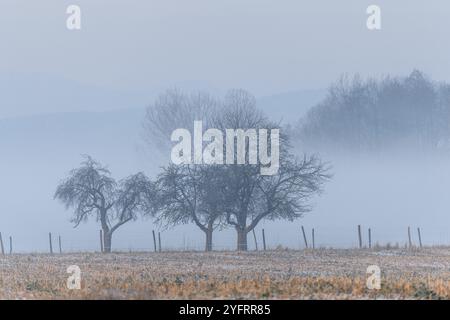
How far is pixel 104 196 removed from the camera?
5897cm

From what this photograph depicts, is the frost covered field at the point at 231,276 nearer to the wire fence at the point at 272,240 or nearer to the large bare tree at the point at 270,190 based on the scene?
Result: the large bare tree at the point at 270,190

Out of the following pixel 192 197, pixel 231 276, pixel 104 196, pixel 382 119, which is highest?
pixel 382 119

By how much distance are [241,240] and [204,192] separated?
15.8ft

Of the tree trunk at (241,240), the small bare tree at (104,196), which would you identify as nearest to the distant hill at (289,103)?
the tree trunk at (241,240)

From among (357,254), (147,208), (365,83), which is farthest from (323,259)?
(147,208)

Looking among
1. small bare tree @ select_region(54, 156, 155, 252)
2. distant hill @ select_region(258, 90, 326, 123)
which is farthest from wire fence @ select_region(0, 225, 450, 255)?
distant hill @ select_region(258, 90, 326, 123)

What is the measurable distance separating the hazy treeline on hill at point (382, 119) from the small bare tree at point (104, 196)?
978 cm

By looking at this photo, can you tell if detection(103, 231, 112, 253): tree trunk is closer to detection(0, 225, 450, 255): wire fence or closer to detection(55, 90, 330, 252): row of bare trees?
detection(55, 90, 330, 252): row of bare trees

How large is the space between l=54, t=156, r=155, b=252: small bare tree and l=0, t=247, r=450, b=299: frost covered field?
11.4 m

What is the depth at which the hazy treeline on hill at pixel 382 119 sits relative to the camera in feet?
160

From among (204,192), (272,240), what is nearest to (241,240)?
(272,240)

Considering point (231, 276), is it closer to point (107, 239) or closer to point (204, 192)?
point (204, 192)

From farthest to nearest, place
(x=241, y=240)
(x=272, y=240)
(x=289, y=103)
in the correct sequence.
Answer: (x=272, y=240)
(x=241, y=240)
(x=289, y=103)

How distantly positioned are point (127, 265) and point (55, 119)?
35.2 feet
